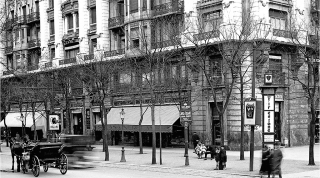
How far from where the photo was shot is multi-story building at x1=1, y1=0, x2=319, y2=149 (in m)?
40.5

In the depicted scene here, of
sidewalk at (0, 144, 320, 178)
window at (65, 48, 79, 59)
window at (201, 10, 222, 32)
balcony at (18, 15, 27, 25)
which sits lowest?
sidewalk at (0, 144, 320, 178)

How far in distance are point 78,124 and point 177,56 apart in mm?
19084

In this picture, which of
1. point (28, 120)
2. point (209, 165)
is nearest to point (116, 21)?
point (28, 120)

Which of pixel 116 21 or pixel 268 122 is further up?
pixel 116 21

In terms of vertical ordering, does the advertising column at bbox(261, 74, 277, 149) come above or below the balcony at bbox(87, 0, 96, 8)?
below

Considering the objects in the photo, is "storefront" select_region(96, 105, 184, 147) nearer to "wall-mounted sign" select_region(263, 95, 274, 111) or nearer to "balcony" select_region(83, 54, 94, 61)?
"balcony" select_region(83, 54, 94, 61)

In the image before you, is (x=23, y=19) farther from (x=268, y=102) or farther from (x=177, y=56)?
(x=268, y=102)

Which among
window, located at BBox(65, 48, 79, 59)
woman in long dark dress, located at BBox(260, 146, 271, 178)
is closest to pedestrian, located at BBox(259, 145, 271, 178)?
woman in long dark dress, located at BBox(260, 146, 271, 178)

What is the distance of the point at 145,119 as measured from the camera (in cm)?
4703

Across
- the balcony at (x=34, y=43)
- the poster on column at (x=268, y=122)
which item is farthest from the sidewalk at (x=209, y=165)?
the balcony at (x=34, y=43)

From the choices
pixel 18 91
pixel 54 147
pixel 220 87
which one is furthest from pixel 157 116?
pixel 54 147

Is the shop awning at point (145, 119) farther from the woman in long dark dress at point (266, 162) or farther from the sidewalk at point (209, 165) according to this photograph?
the woman in long dark dress at point (266, 162)

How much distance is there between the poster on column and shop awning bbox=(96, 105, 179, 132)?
1882 cm

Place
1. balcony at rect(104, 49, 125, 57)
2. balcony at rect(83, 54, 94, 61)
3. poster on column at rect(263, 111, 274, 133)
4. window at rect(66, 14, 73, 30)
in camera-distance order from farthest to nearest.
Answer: window at rect(66, 14, 73, 30), balcony at rect(104, 49, 125, 57), balcony at rect(83, 54, 94, 61), poster on column at rect(263, 111, 274, 133)
